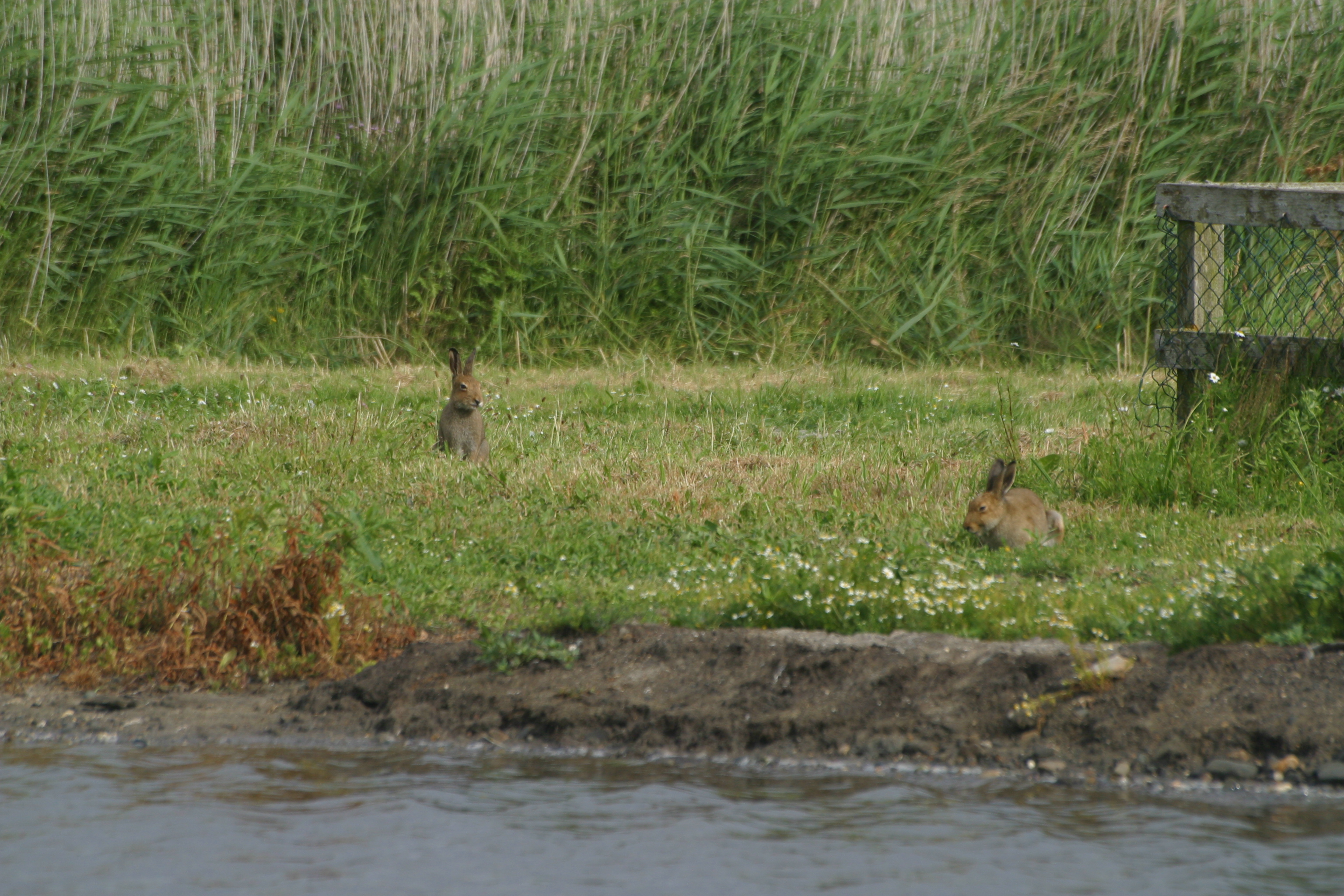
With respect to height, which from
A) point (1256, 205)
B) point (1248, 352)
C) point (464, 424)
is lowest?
point (464, 424)

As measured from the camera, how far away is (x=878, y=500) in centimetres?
766

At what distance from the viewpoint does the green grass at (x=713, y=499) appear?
233 inches

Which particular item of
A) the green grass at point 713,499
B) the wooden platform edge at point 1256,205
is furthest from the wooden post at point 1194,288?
the green grass at point 713,499

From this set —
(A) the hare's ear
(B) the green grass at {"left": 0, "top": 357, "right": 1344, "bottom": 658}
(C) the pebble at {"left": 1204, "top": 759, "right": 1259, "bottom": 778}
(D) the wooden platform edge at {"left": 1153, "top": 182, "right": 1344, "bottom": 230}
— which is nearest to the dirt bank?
(C) the pebble at {"left": 1204, "top": 759, "right": 1259, "bottom": 778}

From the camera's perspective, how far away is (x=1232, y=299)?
356 inches

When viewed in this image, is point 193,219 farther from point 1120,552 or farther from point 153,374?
point 1120,552

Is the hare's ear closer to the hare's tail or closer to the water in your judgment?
the hare's tail

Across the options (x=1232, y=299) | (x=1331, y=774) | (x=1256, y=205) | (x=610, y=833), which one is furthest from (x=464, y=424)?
(x=1331, y=774)

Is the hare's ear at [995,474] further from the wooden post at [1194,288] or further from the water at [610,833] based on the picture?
the water at [610,833]

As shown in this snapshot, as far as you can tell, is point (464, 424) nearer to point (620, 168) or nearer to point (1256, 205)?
point (1256, 205)

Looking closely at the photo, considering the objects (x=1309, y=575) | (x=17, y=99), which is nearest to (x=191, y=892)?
(x=1309, y=575)

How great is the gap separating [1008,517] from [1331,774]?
2.38 m

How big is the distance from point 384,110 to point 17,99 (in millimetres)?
2709

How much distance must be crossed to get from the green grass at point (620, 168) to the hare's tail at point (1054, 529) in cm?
538
